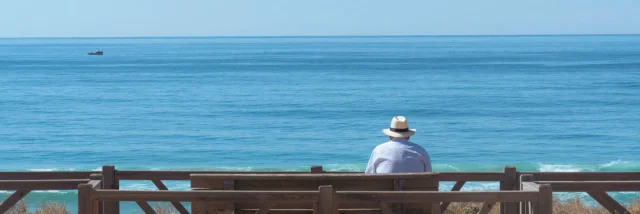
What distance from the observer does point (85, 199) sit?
5.93m

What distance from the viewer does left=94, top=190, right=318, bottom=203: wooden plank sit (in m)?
5.83

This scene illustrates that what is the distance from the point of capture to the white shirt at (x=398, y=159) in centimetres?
684

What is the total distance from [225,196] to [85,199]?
93cm

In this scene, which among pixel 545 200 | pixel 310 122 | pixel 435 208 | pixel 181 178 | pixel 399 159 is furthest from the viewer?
pixel 310 122

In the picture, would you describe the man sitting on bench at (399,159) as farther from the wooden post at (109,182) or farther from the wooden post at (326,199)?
the wooden post at (109,182)

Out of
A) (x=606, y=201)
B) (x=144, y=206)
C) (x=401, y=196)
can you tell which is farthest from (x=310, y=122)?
(x=401, y=196)

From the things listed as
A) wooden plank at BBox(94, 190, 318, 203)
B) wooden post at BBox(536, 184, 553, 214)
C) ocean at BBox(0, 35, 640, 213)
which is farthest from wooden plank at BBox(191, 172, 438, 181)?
ocean at BBox(0, 35, 640, 213)

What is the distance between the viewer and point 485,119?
4006cm

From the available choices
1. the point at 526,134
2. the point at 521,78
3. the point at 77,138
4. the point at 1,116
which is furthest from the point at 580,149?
the point at 521,78

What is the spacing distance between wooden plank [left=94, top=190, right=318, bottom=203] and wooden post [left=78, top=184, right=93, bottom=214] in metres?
→ 0.10

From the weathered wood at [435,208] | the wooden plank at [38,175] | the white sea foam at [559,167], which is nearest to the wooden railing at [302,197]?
the weathered wood at [435,208]

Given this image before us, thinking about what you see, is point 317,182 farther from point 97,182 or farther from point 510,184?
point 510,184

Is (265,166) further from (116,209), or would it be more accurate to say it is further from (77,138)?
(116,209)

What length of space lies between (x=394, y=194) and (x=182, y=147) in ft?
85.6
